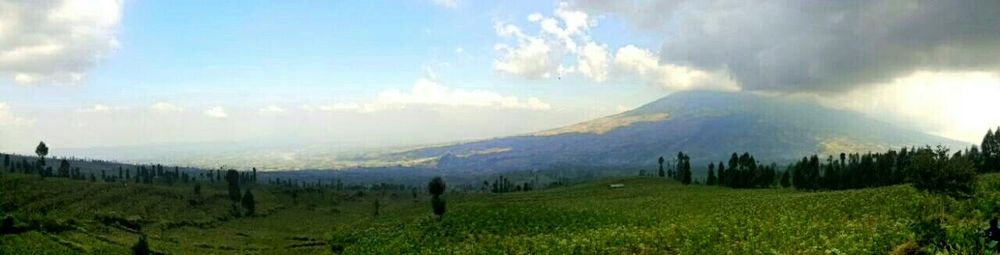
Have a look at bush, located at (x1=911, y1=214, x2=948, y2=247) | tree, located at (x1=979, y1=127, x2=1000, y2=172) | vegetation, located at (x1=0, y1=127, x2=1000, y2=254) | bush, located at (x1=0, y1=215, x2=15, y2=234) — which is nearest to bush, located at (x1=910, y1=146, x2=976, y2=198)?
vegetation, located at (x1=0, y1=127, x2=1000, y2=254)

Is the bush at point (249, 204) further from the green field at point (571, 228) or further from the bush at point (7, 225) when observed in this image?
the bush at point (7, 225)

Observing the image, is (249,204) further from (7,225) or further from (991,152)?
(991,152)

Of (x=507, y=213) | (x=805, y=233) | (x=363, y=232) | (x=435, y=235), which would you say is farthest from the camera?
(x=363, y=232)

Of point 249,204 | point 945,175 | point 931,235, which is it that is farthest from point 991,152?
point 249,204

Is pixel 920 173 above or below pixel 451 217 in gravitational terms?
above

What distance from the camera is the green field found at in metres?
42.2

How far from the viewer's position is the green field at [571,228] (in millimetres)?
42219

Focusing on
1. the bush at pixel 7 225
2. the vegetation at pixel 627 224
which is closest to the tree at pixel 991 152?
the vegetation at pixel 627 224

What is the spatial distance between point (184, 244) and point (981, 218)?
107211 mm

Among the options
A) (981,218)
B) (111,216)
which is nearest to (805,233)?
(981,218)

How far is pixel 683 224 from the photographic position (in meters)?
58.9

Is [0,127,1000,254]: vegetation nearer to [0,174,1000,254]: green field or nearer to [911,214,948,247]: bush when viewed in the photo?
[911,214,948,247]: bush

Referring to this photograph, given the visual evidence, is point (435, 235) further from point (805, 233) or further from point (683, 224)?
point (805, 233)

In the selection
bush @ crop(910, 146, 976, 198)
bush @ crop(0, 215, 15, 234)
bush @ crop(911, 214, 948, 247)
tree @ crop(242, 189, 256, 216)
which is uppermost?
bush @ crop(910, 146, 976, 198)
